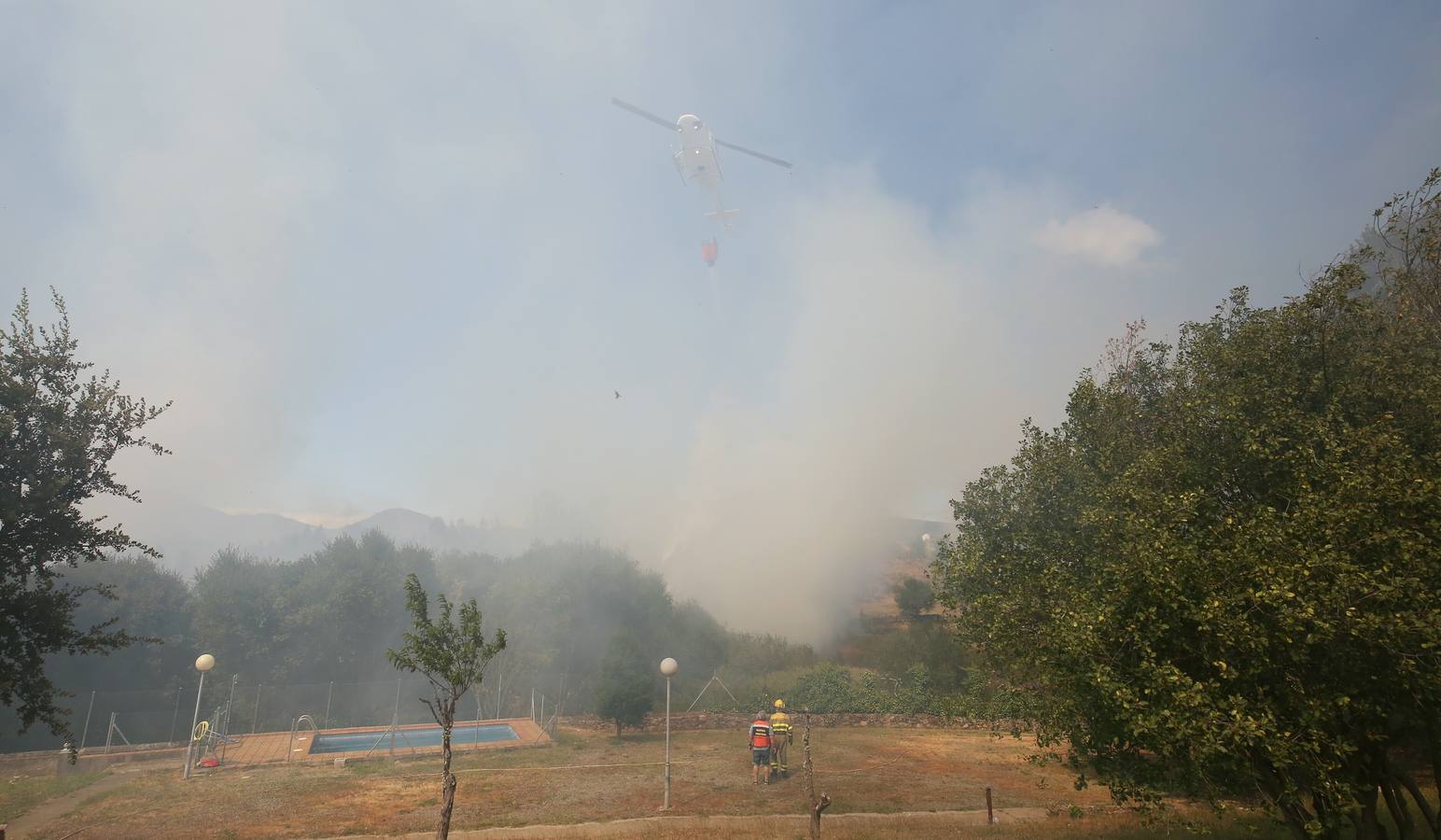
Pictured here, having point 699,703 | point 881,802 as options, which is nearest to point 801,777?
point 881,802

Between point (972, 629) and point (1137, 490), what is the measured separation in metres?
5.17

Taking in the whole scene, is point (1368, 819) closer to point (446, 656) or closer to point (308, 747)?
point (446, 656)

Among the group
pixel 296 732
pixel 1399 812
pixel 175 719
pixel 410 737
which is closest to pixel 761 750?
pixel 1399 812

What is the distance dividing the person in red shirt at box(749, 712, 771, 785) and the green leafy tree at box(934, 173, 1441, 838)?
12416 millimetres

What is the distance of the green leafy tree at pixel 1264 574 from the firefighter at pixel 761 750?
489 inches

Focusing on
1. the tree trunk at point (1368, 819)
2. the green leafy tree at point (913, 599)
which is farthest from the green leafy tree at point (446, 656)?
the green leafy tree at point (913, 599)

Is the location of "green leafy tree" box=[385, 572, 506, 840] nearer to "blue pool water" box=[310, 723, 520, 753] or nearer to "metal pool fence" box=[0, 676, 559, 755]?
"blue pool water" box=[310, 723, 520, 753]

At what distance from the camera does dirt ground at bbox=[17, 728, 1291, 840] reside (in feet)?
61.9

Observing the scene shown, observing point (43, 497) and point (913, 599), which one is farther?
point (913, 599)

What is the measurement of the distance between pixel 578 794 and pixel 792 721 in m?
17.9

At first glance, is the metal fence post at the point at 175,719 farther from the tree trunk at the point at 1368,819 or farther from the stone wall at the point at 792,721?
the tree trunk at the point at 1368,819

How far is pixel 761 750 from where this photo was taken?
963 inches

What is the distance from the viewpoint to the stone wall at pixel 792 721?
3772 centimetres

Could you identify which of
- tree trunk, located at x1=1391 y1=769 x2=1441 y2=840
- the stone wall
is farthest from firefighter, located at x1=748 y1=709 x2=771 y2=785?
tree trunk, located at x1=1391 y1=769 x2=1441 y2=840
